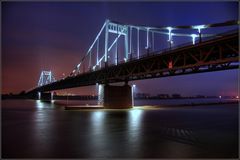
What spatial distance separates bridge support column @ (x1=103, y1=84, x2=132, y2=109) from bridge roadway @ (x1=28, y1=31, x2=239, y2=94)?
64.7 inches

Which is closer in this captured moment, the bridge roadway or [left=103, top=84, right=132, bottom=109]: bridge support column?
the bridge roadway

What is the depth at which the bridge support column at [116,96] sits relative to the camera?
54188 millimetres

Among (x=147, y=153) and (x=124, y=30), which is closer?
(x=147, y=153)

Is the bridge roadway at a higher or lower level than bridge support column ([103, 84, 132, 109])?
higher

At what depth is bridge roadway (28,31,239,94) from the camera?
27978 mm

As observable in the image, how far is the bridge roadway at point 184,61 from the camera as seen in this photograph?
27978mm

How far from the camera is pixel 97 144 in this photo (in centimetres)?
1684

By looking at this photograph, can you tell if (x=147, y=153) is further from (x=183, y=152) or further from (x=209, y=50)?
(x=209, y=50)

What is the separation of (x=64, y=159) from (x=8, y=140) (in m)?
7.48

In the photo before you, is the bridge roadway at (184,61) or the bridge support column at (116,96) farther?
the bridge support column at (116,96)

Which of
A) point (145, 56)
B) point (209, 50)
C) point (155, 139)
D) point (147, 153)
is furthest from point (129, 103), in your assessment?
point (147, 153)

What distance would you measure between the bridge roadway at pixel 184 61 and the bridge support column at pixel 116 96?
64.7 inches

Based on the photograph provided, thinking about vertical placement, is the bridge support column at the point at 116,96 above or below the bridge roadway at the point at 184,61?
below

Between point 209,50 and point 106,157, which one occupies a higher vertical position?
point 209,50
